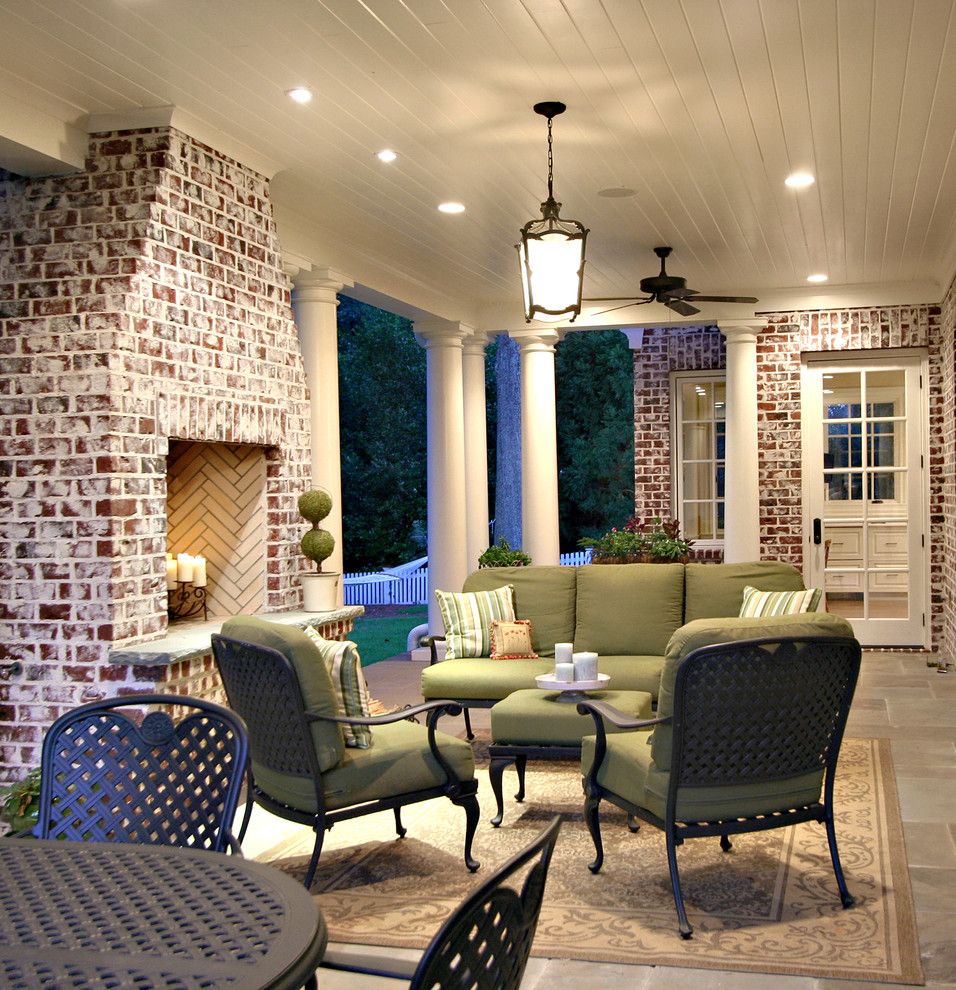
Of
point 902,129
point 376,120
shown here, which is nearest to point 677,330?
point 902,129

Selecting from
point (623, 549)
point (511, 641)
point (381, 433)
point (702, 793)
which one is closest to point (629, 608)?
point (511, 641)

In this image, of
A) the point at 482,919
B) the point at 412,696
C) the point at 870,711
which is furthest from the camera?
the point at 412,696

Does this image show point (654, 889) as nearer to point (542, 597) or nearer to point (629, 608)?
point (629, 608)

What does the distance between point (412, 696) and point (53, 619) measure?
3621 millimetres

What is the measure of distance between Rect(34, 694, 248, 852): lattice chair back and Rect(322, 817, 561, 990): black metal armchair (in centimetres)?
115

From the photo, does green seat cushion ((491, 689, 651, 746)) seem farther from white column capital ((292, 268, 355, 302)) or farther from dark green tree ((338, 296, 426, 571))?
dark green tree ((338, 296, 426, 571))

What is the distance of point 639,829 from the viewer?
4832 millimetres

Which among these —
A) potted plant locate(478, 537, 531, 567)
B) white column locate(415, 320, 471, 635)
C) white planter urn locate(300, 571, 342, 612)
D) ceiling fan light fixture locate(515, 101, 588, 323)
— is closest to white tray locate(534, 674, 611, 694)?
white planter urn locate(300, 571, 342, 612)

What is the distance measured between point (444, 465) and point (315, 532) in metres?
4.15

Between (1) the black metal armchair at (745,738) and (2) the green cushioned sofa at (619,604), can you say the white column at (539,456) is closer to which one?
(2) the green cushioned sofa at (619,604)

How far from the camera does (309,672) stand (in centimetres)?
407

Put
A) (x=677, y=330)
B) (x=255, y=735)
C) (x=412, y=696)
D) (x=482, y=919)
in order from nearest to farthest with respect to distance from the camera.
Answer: (x=482, y=919) < (x=255, y=735) < (x=412, y=696) < (x=677, y=330)

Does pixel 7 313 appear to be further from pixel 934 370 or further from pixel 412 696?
pixel 934 370

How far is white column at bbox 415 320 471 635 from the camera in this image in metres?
10.0
